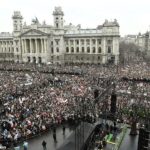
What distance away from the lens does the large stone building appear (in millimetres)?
76500

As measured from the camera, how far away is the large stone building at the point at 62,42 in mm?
76500

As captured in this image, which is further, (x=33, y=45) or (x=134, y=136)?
(x=33, y=45)

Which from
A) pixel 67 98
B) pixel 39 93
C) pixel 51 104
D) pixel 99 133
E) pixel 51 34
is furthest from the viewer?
pixel 51 34

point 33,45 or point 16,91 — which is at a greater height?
point 33,45

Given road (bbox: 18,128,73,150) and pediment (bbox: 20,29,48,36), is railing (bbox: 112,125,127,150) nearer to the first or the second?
road (bbox: 18,128,73,150)

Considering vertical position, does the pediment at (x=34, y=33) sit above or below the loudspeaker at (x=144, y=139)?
above

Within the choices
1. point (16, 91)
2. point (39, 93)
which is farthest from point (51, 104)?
point (16, 91)

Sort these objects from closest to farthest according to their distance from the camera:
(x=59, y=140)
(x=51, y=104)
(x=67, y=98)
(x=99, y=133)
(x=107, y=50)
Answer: (x=99, y=133) < (x=59, y=140) < (x=51, y=104) < (x=67, y=98) < (x=107, y=50)

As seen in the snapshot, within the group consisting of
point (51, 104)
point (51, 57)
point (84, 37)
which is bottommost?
point (51, 104)

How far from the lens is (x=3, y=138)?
20.4 meters

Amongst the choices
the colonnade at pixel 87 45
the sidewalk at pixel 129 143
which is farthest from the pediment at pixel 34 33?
the sidewalk at pixel 129 143

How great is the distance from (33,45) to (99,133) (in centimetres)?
7082

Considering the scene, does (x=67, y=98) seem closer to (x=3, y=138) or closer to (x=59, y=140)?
(x=59, y=140)

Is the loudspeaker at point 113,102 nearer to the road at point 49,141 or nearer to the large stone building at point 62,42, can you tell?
the road at point 49,141
